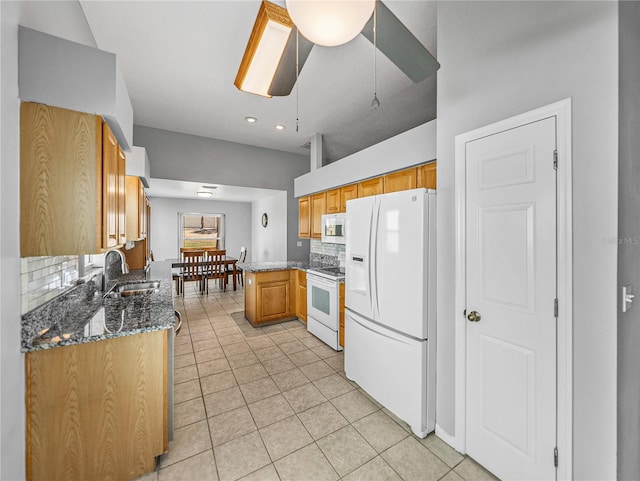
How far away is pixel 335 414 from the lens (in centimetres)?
213

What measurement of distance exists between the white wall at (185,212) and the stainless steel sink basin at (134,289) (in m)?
5.01

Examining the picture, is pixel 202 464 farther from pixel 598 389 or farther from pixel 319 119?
pixel 319 119

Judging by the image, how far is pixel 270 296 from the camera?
4.12 m

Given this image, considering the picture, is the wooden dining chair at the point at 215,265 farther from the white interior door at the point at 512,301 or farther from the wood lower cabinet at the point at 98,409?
the white interior door at the point at 512,301

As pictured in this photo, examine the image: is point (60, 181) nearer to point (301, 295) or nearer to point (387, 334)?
point (387, 334)

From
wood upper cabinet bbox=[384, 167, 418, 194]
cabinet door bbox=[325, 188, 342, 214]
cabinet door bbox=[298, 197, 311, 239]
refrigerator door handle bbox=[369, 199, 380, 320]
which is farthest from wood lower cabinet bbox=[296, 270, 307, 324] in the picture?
refrigerator door handle bbox=[369, 199, 380, 320]

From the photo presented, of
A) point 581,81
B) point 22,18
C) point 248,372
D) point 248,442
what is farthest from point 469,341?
point 22,18

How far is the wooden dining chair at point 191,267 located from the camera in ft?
19.1

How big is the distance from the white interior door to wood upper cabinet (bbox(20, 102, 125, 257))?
2088mm

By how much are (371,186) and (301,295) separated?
77.3 inches

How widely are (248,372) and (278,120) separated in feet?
10.2

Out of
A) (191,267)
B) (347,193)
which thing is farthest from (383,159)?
(191,267)

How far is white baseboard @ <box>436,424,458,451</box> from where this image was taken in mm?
1794

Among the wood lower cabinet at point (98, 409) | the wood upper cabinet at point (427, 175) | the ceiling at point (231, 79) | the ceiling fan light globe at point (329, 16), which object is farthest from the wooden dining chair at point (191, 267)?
the ceiling fan light globe at point (329, 16)
